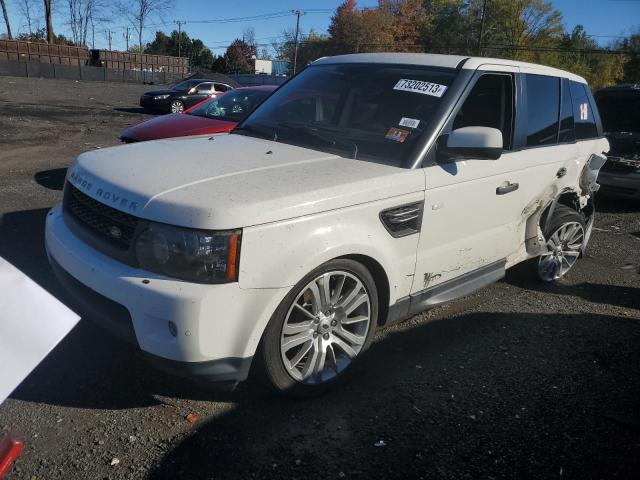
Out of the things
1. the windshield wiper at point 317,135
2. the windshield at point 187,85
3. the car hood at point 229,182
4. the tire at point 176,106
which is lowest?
the tire at point 176,106

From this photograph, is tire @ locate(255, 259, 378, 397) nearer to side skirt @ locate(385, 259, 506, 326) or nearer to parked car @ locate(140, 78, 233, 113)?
side skirt @ locate(385, 259, 506, 326)

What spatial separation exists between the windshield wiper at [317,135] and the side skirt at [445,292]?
38.6 inches

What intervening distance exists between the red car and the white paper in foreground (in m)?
→ 5.13

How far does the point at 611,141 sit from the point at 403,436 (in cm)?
813

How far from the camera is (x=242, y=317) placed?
249cm

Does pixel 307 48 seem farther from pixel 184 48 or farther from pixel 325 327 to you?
pixel 325 327

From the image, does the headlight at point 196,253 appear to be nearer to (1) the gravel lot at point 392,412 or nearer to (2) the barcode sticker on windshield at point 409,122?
(1) the gravel lot at point 392,412

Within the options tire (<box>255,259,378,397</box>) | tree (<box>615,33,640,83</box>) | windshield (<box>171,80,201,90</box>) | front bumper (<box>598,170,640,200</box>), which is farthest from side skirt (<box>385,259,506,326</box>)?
tree (<box>615,33,640,83</box>)

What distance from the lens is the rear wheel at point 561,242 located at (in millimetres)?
4766

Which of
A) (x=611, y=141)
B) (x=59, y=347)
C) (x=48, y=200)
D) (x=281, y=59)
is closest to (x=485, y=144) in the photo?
(x=59, y=347)

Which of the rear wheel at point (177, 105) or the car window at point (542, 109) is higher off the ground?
the car window at point (542, 109)

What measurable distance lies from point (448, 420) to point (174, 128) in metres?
5.64

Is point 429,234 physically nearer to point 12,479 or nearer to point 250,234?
point 250,234

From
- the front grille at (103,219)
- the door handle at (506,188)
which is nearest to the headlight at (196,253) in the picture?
the front grille at (103,219)
